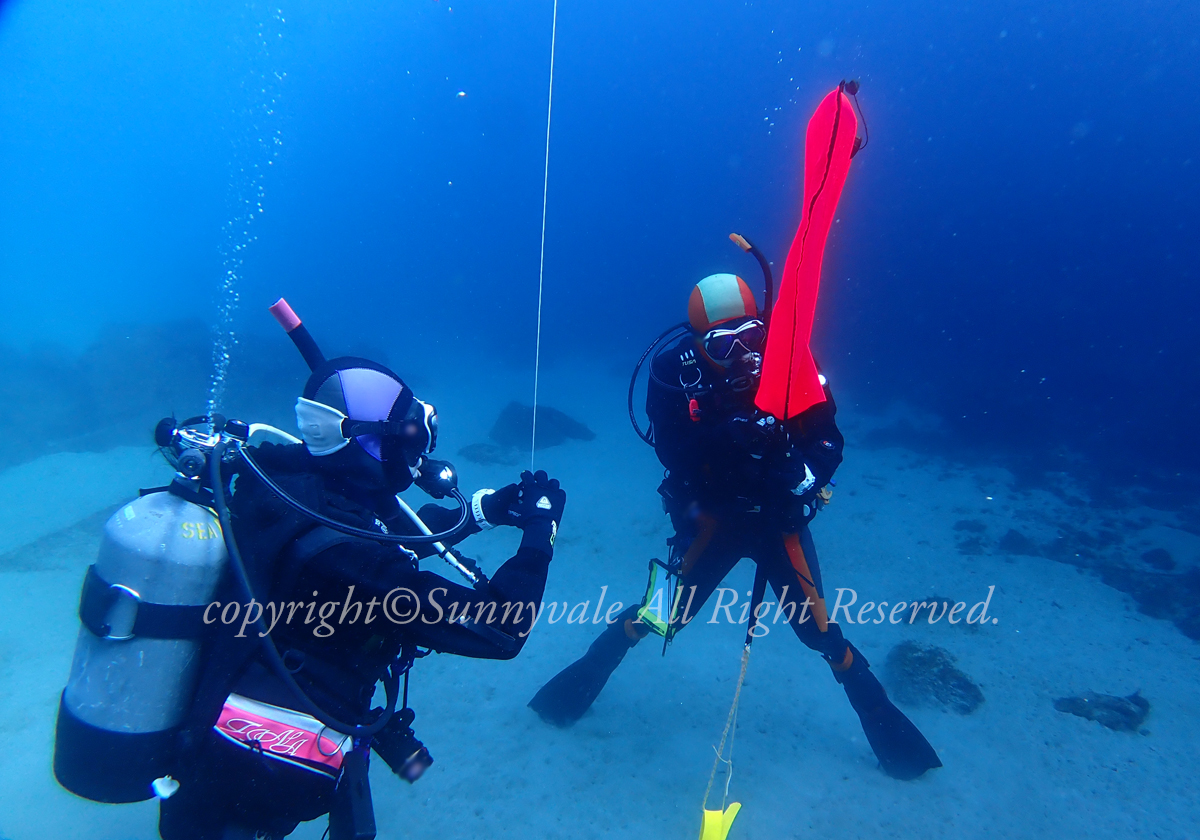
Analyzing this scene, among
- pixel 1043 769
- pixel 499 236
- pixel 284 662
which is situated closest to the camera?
pixel 284 662

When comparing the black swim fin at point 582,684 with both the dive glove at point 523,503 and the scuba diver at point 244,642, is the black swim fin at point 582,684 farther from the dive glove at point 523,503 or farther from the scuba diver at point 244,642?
the scuba diver at point 244,642

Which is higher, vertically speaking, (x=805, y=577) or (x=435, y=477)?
(x=435, y=477)

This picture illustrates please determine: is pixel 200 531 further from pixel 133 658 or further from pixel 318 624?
pixel 318 624

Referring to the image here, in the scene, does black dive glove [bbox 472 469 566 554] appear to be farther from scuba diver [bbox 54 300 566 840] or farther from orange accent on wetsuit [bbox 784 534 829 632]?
orange accent on wetsuit [bbox 784 534 829 632]

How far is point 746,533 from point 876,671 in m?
4.08

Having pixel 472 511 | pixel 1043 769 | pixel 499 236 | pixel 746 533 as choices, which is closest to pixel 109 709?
pixel 472 511

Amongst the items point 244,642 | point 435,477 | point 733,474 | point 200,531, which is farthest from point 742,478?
point 200,531

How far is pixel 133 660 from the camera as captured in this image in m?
1.98

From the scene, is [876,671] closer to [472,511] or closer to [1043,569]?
[1043,569]

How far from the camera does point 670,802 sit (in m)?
4.56

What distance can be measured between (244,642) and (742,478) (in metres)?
3.37

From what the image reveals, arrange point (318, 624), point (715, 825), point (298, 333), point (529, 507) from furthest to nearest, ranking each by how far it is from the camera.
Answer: point (715, 825)
point (529, 507)
point (298, 333)
point (318, 624)

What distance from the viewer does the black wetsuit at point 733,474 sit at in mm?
3773

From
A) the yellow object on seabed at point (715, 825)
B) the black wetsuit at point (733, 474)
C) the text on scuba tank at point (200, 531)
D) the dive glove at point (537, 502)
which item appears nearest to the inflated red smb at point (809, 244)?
the black wetsuit at point (733, 474)
